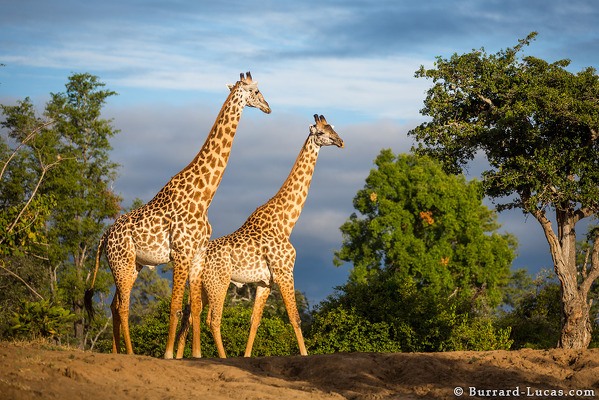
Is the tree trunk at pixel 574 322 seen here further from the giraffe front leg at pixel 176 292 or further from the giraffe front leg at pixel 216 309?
the giraffe front leg at pixel 176 292

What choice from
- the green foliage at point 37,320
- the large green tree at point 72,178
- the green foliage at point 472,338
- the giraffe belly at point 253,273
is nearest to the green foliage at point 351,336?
the green foliage at point 472,338

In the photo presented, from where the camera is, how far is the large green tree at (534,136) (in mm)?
21969

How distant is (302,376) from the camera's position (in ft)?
49.1

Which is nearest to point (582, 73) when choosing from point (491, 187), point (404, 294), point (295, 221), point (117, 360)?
point (491, 187)

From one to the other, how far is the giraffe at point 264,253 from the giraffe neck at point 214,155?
1441 mm

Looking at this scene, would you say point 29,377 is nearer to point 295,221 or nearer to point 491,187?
point 295,221

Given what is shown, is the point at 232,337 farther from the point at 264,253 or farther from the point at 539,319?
the point at 539,319

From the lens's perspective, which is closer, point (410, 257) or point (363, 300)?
point (363, 300)

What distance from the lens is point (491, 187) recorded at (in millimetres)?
23422

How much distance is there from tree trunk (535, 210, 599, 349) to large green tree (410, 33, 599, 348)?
3 centimetres

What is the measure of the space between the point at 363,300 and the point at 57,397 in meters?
14.4

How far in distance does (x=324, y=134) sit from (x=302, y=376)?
640cm

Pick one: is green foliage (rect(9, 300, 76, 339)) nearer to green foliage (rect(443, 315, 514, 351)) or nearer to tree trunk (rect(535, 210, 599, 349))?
green foliage (rect(443, 315, 514, 351))

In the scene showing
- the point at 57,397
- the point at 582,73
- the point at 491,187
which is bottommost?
the point at 57,397
